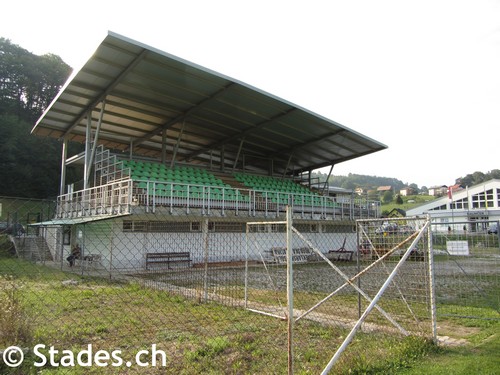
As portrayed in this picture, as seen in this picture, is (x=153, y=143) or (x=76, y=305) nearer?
(x=76, y=305)

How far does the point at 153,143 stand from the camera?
2680 centimetres

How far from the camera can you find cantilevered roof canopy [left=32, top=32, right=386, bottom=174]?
15.9m

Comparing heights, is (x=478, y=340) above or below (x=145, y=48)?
below

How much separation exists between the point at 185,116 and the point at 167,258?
877cm

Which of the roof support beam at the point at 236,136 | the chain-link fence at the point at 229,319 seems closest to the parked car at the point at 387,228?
the chain-link fence at the point at 229,319

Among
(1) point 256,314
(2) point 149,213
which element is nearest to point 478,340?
(1) point 256,314

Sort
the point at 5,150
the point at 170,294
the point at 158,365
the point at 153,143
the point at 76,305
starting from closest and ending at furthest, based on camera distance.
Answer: the point at 158,365
the point at 76,305
the point at 170,294
the point at 153,143
the point at 5,150

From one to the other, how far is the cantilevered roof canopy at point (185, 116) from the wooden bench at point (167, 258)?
25.7 ft

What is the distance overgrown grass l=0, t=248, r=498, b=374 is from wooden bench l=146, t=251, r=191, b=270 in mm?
7459

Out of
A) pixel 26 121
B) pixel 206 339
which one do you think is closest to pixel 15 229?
pixel 206 339

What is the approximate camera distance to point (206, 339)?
5.34 meters

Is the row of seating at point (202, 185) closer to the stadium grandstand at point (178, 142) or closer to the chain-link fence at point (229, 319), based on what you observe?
the stadium grandstand at point (178, 142)

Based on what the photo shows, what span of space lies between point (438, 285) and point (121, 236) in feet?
41.9

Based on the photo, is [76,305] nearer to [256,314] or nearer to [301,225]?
[256,314]
